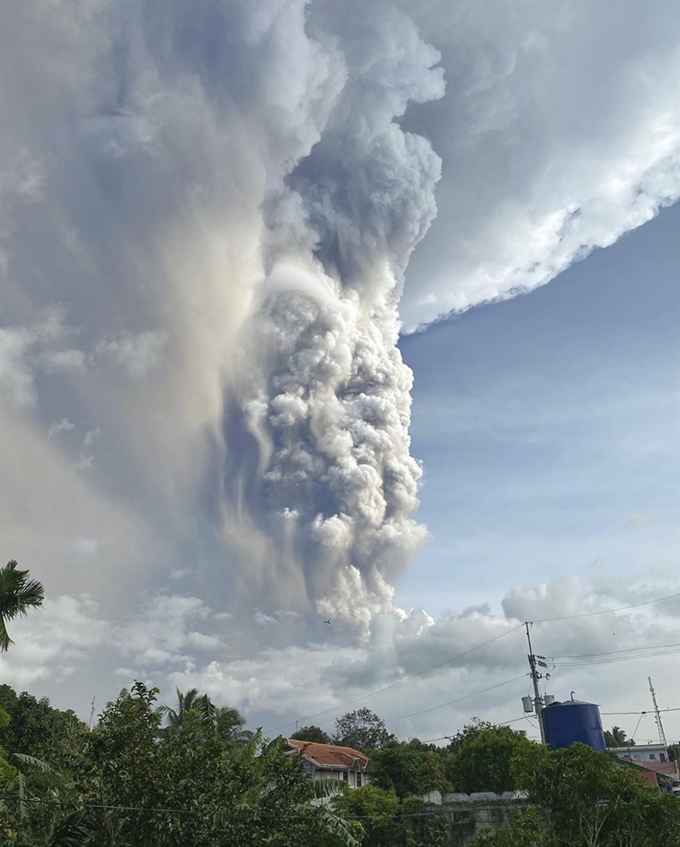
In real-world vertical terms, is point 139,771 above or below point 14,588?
below

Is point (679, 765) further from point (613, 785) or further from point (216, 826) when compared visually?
point (216, 826)

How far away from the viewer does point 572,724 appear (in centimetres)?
3869

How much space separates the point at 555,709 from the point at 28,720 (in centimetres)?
3386

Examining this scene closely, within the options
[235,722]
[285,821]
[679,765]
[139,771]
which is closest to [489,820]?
[235,722]

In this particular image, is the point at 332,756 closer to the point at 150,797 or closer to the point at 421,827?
the point at 421,827

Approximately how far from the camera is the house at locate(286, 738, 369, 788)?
46.2m

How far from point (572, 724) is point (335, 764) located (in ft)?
58.1

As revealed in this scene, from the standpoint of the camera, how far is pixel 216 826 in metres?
13.9

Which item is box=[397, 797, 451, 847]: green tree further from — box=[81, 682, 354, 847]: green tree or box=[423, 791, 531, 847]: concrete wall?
box=[81, 682, 354, 847]: green tree

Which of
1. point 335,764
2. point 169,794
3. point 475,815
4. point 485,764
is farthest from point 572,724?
point 169,794

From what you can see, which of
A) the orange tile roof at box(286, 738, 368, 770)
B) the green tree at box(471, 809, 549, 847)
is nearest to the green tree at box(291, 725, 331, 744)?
the orange tile roof at box(286, 738, 368, 770)

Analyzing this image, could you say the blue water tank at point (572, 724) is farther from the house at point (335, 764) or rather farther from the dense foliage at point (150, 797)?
the dense foliage at point (150, 797)

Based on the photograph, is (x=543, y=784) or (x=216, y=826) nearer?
(x=216, y=826)

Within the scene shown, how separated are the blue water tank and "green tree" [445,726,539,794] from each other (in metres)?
6.20
